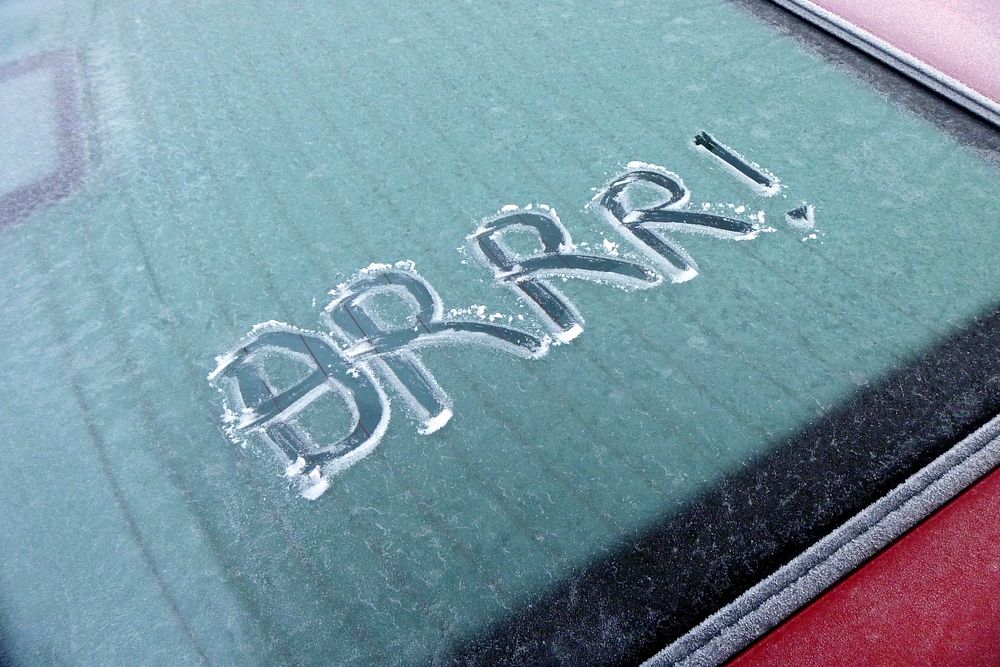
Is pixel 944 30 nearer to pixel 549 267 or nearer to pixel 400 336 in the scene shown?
pixel 549 267

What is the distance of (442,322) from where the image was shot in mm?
2039

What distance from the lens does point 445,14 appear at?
3197 millimetres

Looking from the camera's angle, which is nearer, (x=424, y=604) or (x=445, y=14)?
(x=424, y=604)

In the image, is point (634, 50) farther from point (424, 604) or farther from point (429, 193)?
point (424, 604)

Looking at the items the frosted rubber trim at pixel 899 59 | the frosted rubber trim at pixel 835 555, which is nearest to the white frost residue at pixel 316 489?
the frosted rubber trim at pixel 835 555

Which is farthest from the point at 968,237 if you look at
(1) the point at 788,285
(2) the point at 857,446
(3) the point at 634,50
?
(3) the point at 634,50

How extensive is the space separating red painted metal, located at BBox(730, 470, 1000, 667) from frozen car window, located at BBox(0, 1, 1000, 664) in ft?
0.51

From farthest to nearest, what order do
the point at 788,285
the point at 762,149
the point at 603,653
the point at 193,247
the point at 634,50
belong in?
the point at 634,50, the point at 762,149, the point at 193,247, the point at 788,285, the point at 603,653

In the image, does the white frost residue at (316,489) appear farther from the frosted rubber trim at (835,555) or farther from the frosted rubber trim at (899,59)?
the frosted rubber trim at (899,59)

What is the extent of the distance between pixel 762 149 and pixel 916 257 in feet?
2.11

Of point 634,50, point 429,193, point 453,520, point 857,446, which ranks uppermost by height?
point 634,50

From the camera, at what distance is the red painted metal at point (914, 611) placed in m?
1.53

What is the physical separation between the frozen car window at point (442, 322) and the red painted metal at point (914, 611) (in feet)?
0.51

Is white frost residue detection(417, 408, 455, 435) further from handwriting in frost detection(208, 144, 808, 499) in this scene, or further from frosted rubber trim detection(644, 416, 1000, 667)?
frosted rubber trim detection(644, 416, 1000, 667)
